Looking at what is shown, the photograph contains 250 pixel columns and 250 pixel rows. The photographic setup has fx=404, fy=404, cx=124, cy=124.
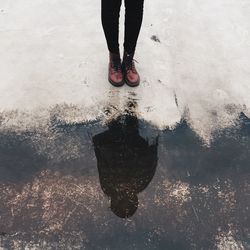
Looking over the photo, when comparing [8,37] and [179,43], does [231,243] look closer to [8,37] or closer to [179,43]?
[179,43]

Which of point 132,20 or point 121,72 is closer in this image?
point 132,20

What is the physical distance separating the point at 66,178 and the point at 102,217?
35 cm

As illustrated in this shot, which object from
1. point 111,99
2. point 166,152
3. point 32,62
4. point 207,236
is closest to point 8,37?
point 32,62

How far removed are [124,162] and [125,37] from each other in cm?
92

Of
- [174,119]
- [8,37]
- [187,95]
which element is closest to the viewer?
[174,119]

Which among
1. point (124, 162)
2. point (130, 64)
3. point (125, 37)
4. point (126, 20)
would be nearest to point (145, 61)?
point (130, 64)

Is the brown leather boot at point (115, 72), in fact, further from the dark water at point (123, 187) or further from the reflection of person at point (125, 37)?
the dark water at point (123, 187)

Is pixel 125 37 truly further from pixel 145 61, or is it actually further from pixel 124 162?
pixel 124 162

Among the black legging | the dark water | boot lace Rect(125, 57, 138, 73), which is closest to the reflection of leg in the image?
the black legging

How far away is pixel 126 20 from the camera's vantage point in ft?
9.09

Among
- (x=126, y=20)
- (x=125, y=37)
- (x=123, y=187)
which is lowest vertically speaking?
(x=123, y=187)

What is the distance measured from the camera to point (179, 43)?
136 inches

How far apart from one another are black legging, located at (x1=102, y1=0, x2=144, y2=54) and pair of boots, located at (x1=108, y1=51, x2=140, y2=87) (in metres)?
0.08

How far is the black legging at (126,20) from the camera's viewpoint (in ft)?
8.77
